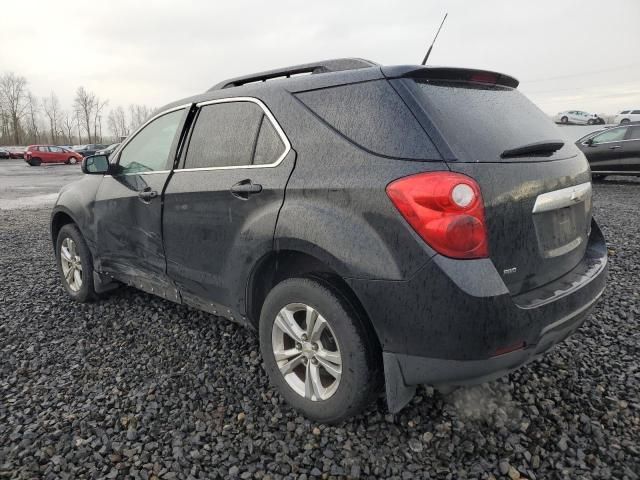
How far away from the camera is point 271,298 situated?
93.0 inches

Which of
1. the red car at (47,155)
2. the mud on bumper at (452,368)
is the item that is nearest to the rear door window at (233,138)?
the mud on bumper at (452,368)

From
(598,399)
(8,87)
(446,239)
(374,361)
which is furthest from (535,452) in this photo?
(8,87)

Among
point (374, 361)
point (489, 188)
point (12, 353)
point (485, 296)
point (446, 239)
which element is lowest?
point (12, 353)

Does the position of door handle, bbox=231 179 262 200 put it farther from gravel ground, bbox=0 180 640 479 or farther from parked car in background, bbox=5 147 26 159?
parked car in background, bbox=5 147 26 159

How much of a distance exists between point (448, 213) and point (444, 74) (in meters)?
0.78

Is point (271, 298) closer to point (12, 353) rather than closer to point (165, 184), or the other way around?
point (165, 184)

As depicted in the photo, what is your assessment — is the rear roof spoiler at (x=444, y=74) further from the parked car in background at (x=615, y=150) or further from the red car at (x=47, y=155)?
the red car at (x=47, y=155)

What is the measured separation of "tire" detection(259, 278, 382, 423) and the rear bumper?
11cm

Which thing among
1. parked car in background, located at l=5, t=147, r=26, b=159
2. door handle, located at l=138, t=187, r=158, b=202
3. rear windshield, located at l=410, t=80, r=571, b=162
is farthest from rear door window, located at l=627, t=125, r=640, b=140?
parked car in background, located at l=5, t=147, r=26, b=159

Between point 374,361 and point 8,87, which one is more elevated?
point 8,87

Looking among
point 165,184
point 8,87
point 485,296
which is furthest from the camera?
point 8,87

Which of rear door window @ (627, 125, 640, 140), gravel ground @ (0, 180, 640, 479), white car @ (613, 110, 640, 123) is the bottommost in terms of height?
gravel ground @ (0, 180, 640, 479)

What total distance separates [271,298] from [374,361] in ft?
2.07

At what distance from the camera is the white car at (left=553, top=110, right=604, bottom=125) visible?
38.2 m
